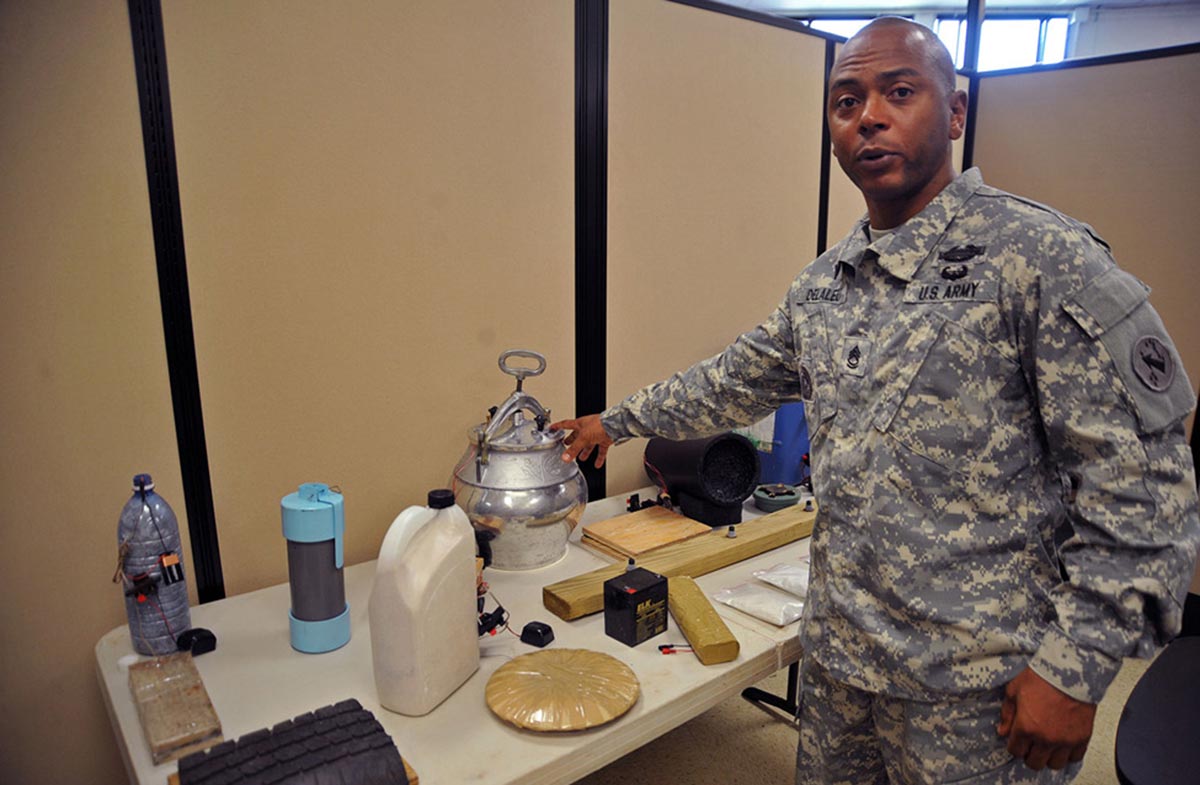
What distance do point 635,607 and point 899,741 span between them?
411 mm

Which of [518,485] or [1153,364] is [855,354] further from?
[518,485]

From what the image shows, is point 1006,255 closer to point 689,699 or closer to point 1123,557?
point 1123,557

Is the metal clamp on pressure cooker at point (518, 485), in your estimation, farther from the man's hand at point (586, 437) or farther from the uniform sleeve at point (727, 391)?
the uniform sleeve at point (727, 391)

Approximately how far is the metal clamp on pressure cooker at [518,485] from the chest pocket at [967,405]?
0.67 meters

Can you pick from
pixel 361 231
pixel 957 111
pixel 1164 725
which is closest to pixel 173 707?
pixel 361 231

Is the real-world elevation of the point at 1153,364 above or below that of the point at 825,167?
below

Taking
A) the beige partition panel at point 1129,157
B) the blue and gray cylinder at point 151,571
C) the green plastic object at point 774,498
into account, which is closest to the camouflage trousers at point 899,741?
the green plastic object at point 774,498

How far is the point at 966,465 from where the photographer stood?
0.92 meters

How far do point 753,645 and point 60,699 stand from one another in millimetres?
1179

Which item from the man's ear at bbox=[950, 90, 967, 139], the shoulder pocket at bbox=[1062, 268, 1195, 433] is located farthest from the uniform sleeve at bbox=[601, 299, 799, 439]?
the shoulder pocket at bbox=[1062, 268, 1195, 433]

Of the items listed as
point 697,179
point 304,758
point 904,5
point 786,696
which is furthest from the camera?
point 904,5

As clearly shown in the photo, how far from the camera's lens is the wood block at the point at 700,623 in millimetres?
1108

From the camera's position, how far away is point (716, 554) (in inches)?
57.4

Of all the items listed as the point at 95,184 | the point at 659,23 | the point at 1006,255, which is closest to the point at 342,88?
the point at 95,184
